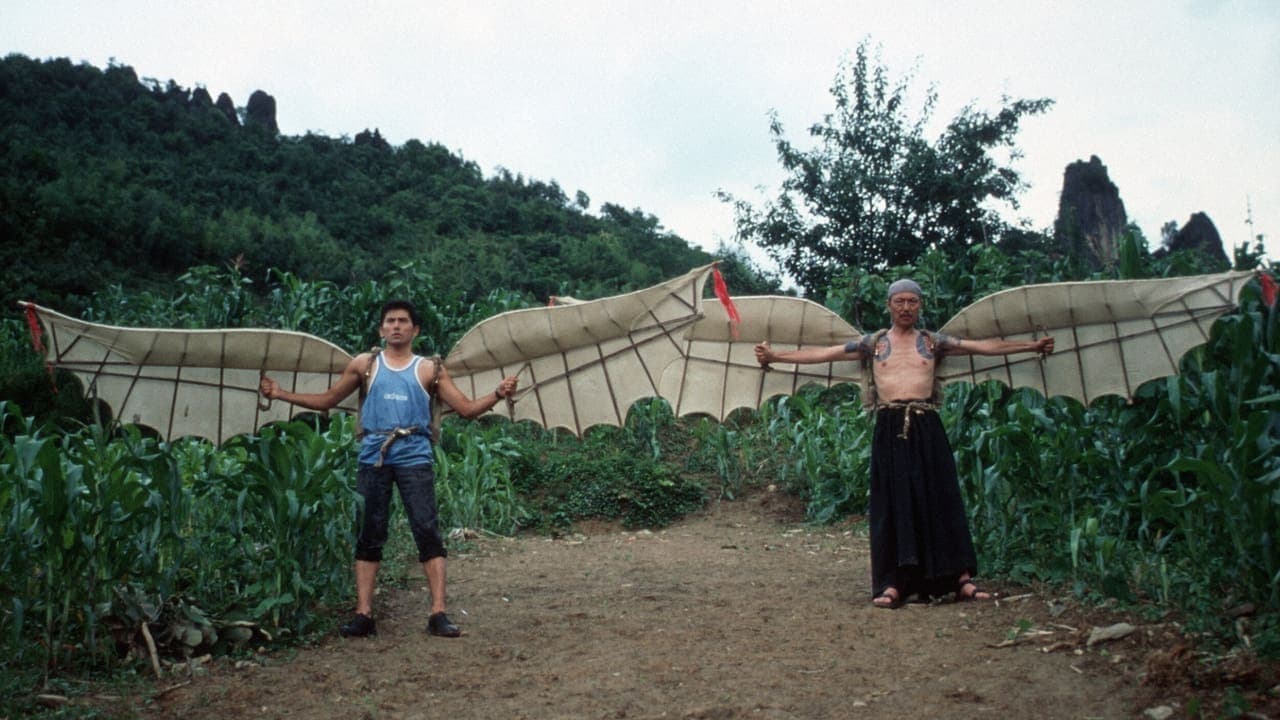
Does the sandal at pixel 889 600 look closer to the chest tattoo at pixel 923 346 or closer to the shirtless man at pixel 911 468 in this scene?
the shirtless man at pixel 911 468

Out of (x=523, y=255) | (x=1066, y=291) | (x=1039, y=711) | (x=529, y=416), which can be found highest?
(x=523, y=255)

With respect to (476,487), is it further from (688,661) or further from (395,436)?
(688,661)

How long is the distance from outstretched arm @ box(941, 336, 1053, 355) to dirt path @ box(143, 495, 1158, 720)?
1.38m

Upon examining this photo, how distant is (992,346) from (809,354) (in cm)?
102

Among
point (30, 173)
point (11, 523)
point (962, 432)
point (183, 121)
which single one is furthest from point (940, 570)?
point (183, 121)

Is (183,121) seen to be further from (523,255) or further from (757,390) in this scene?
(757,390)

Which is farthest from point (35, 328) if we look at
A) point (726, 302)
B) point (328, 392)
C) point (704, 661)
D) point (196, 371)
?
point (704, 661)

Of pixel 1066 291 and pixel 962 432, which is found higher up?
pixel 1066 291

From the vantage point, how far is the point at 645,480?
10.6 metres

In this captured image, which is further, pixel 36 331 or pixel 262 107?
pixel 262 107

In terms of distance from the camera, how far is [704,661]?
15.6ft

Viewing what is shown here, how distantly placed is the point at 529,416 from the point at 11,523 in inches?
101

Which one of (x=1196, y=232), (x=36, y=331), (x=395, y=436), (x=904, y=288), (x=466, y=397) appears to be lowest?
(x=395, y=436)

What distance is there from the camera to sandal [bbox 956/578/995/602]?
5.70 metres
